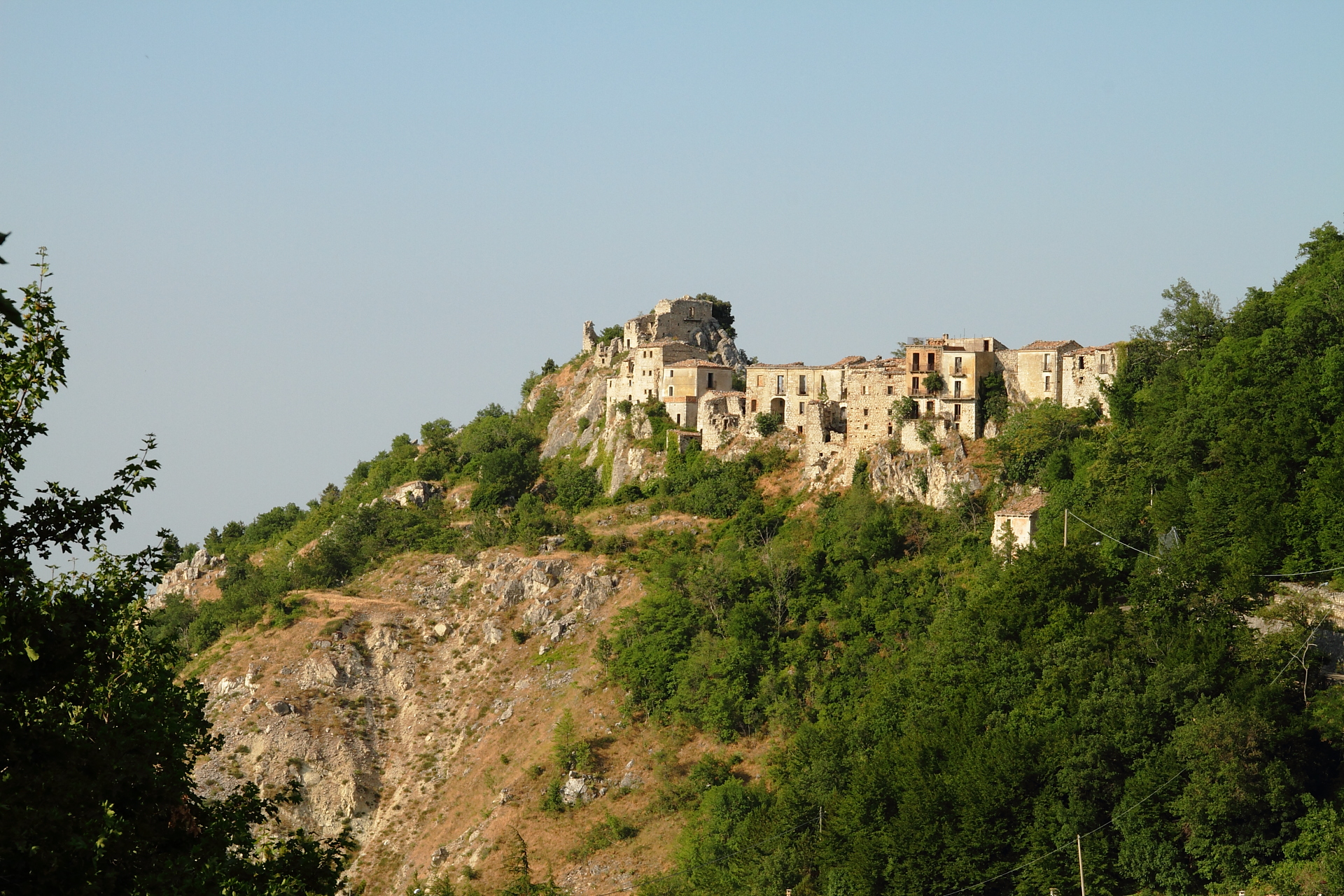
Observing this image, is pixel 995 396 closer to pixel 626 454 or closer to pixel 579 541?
pixel 626 454

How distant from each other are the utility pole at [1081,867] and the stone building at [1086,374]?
22.9 m

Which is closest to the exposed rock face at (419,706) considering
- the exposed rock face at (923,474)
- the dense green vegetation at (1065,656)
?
the dense green vegetation at (1065,656)

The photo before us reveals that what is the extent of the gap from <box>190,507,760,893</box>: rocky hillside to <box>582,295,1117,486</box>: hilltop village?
6891 millimetres

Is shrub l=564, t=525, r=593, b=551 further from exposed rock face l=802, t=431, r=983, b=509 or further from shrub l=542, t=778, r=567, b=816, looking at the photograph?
shrub l=542, t=778, r=567, b=816

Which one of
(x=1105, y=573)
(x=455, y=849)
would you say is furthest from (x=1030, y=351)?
(x=455, y=849)

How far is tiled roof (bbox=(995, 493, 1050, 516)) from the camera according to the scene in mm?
65875

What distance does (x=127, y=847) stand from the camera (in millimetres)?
20859

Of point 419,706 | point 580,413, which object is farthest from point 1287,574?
point 580,413

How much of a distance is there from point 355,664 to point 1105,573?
124ft

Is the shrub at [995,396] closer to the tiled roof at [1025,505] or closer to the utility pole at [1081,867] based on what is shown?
the tiled roof at [1025,505]

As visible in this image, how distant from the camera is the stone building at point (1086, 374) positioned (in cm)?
6988

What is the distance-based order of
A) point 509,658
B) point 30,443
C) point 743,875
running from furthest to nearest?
point 509,658 < point 743,875 < point 30,443

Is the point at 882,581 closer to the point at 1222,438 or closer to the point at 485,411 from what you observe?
the point at 1222,438

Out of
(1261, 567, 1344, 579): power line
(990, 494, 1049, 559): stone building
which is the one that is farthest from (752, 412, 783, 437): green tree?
(1261, 567, 1344, 579): power line
